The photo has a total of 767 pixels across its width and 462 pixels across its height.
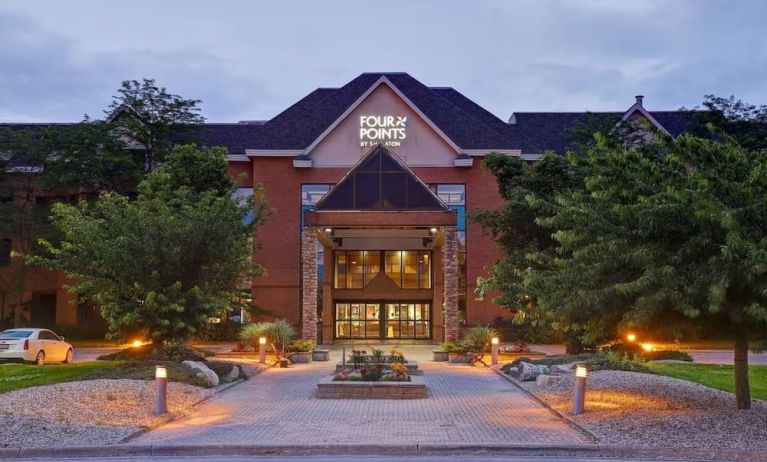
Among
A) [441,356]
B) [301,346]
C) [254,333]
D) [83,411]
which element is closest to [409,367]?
[441,356]

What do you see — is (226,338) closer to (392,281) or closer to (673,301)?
(392,281)

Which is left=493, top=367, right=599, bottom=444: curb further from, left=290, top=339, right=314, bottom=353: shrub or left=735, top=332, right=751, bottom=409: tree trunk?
left=290, top=339, right=314, bottom=353: shrub

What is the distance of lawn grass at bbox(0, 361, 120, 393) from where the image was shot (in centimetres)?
1961

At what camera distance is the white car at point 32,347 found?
28.7m

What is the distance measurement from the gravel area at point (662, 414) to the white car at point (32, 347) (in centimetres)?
1921

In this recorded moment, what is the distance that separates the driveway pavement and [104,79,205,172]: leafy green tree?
24.4 metres

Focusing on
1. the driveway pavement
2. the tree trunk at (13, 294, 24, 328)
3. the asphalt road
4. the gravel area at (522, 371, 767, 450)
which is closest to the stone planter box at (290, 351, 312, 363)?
the driveway pavement

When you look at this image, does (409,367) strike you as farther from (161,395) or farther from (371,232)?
(371,232)

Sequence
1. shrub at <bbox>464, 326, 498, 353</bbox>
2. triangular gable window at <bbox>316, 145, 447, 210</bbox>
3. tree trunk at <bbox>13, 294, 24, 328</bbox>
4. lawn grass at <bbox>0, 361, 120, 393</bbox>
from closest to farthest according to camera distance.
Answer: lawn grass at <bbox>0, 361, 120, 393</bbox>, shrub at <bbox>464, 326, 498, 353</bbox>, triangular gable window at <bbox>316, 145, 447, 210</bbox>, tree trunk at <bbox>13, 294, 24, 328</bbox>

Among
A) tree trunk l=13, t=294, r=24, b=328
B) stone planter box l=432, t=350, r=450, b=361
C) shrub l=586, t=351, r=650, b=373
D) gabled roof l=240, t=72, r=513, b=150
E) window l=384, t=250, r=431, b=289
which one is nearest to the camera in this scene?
shrub l=586, t=351, r=650, b=373

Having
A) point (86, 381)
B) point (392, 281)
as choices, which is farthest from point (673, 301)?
point (392, 281)

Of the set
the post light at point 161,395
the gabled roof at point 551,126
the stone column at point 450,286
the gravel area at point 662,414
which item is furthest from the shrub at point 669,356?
the gabled roof at point 551,126

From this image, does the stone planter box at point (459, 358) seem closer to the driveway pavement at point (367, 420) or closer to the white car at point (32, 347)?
the driveway pavement at point (367, 420)

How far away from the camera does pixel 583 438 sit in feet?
42.5
